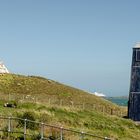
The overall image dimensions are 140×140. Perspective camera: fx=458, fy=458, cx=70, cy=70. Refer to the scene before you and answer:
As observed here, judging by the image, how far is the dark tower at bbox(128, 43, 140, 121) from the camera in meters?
57.0

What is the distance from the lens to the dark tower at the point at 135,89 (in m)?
57.0

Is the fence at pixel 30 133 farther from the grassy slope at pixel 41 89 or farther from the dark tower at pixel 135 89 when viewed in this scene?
the grassy slope at pixel 41 89

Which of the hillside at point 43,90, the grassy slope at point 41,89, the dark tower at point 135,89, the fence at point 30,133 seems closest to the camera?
the fence at point 30,133

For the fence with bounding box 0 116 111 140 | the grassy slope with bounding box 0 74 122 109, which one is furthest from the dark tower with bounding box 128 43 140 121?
the grassy slope with bounding box 0 74 122 109

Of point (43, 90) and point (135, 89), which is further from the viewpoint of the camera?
point (43, 90)

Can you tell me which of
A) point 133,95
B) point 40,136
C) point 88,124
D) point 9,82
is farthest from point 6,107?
point 9,82

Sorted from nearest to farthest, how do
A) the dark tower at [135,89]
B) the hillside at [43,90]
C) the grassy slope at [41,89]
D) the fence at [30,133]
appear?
the fence at [30,133] → the dark tower at [135,89] → the hillside at [43,90] → the grassy slope at [41,89]

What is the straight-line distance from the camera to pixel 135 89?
57.7m

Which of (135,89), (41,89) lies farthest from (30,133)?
(41,89)

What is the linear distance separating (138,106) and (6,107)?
16.4m

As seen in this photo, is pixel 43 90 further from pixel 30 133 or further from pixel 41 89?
pixel 30 133

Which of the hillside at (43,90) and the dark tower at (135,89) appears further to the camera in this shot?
the hillside at (43,90)

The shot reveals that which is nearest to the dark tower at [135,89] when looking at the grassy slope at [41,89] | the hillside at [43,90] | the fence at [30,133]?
the fence at [30,133]

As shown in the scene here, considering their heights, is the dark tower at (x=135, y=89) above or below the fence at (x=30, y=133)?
above
